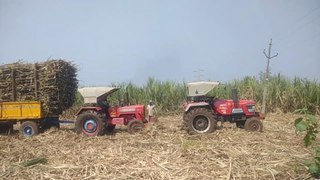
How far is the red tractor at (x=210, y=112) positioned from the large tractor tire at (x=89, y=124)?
9.02 ft

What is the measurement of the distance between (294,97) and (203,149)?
515 inches

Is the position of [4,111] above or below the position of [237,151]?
above

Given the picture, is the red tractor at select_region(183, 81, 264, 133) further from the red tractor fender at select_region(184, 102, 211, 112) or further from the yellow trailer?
the yellow trailer

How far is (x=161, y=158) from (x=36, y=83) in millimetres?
6642

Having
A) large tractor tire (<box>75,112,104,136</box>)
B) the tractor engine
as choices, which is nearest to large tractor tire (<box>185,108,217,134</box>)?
the tractor engine

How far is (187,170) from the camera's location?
7.12 metres

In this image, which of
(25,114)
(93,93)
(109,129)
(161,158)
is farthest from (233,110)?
(25,114)

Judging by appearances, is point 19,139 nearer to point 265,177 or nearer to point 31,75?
point 31,75

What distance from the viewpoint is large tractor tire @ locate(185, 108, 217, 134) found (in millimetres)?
11781

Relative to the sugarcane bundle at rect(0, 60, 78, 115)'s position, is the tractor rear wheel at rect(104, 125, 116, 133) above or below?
below

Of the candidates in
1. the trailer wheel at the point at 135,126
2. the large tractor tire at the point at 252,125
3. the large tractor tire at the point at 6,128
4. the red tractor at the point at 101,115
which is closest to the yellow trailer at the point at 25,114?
the large tractor tire at the point at 6,128

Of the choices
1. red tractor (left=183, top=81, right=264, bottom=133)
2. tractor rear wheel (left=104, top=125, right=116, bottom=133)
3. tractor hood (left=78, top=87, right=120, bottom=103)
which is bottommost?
tractor rear wheel (left=104, top=125, right=116, bottom=133)

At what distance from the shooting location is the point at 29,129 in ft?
42.2

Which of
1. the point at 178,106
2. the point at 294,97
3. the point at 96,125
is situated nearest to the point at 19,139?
the point at 96,125
